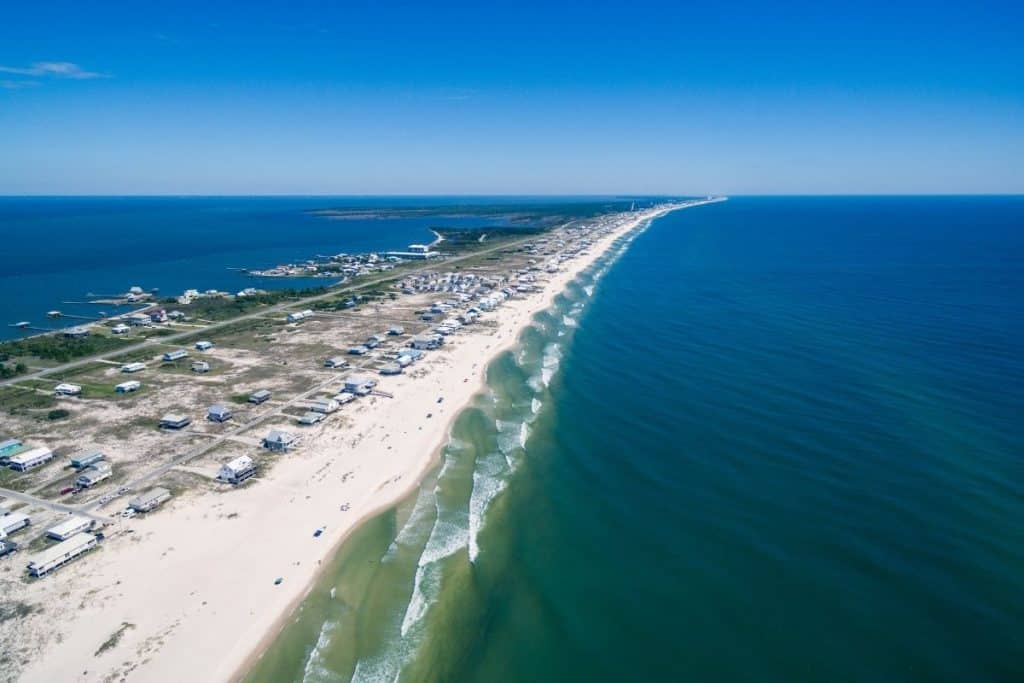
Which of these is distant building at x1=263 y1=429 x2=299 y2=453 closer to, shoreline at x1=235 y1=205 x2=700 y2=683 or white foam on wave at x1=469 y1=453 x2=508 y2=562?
shoreline at x1=235 y1=205 x2=700 y2=683

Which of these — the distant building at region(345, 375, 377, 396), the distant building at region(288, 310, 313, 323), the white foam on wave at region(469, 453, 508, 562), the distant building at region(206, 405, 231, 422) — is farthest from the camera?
the distant building at region(288, 310, 313, 323)

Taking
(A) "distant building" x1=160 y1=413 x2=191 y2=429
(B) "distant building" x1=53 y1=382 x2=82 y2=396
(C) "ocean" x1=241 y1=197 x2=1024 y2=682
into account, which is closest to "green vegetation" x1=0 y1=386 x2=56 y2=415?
(B) "distant building" x1=53 y1=382 x2=82 y2=396

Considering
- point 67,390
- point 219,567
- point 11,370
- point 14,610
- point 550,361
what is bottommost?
point 550,361

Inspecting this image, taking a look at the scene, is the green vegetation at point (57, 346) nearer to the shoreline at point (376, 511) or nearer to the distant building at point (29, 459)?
the distant building at point (29, 459)

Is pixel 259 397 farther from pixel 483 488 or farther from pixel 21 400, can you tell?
pixel 483 488

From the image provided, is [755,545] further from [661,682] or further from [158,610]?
[158,610]

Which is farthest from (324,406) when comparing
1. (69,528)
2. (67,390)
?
(67,390)
